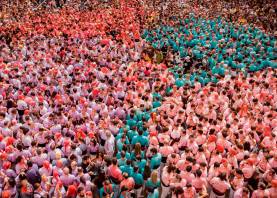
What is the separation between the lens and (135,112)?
777cm

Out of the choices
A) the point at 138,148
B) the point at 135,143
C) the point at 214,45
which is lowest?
the point at 135,143

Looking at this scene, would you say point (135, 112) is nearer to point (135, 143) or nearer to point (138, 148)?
point (135, 143)

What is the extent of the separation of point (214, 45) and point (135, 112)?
5559mm

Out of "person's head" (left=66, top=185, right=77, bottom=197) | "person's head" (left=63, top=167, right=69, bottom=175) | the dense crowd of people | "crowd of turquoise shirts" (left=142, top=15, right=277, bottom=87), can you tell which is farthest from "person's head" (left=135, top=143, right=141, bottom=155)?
"crowd of turquoise shirts" (left=142, top=15, right=277, bottom=87)

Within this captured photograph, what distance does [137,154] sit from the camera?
6414 mm

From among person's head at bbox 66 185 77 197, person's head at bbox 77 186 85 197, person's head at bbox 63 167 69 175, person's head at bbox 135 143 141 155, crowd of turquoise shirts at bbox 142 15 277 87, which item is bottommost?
person's head at bbox 66 185 77 197

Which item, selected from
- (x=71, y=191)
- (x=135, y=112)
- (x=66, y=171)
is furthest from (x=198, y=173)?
(x=135, y=112)

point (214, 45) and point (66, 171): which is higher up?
point (214, 45)

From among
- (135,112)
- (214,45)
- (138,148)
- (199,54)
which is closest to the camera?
(138,148)

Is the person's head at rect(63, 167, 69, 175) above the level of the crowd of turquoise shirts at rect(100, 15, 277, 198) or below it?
below

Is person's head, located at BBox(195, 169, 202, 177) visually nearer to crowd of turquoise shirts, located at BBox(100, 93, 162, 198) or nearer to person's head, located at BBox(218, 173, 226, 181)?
person's head, located at BBox(218, 173, 226, 181)

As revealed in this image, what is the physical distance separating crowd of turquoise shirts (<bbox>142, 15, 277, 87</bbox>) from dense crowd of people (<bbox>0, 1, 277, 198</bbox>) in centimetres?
4

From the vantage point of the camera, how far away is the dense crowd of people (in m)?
5.85

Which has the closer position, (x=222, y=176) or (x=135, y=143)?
(x=222, y=176)
